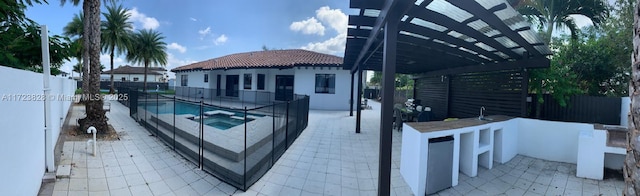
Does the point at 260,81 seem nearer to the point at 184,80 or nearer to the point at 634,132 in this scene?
the point at 184,80

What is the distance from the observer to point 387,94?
2797mm

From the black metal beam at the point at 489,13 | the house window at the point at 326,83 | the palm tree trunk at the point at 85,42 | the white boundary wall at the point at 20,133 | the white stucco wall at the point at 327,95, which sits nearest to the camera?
the white boundary wall at the point at 20,133

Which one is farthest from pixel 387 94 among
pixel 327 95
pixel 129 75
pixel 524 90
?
pixel 129 75

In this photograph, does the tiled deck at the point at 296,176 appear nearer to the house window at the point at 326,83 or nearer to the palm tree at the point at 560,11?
the palm tree at the point at 560,11

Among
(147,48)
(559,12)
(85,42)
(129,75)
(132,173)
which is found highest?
(147,48)

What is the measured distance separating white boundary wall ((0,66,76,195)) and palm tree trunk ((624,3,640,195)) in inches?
161

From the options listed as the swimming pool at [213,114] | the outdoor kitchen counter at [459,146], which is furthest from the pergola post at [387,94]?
the swimming pool at [213,114]

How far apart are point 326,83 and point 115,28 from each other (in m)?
15.5

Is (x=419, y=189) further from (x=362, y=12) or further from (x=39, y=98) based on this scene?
(x=39, y=98)

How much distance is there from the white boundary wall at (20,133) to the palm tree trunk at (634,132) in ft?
13.4

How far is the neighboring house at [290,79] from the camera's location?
13641 millimetres

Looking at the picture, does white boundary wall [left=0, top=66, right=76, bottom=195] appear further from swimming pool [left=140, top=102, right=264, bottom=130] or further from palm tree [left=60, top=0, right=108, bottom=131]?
palm tree [left=60, top=0, right=108, bottom=131]

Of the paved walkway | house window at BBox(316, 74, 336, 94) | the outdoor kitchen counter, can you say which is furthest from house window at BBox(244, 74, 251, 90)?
the outdoor kitchen counter

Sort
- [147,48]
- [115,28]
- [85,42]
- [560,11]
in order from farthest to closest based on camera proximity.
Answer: [147,48]
[115,28]
[560,11]
[85,42]
